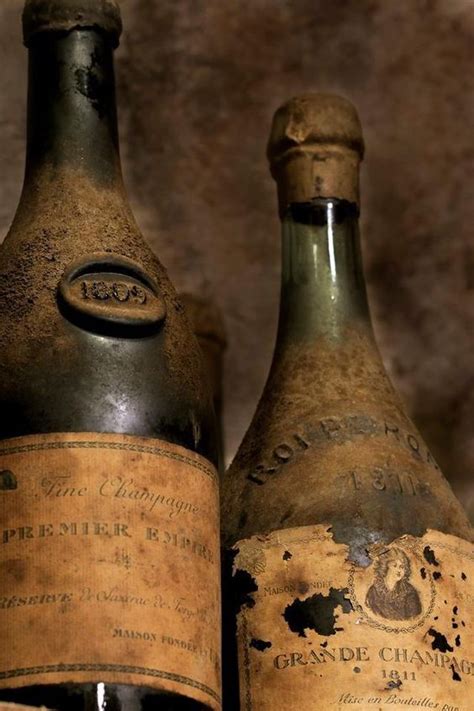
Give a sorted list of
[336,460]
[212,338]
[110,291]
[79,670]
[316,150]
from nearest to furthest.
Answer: [79,670] < [110,291] < [336,460] < [316,150] < [212,338]

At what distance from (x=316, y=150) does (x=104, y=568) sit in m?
0.41

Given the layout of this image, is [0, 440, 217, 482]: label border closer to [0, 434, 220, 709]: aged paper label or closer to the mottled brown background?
[0, 434, 220, 709]: aged paper label

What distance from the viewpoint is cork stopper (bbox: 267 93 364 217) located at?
118 centimetres

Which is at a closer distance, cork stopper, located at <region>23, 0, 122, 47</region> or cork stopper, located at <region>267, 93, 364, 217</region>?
cork stopper, located at <region>23, 0, 122, 47</region>

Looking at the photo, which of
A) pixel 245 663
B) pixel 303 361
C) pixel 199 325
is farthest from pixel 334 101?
pixel 245 663

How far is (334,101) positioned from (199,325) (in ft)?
0.96

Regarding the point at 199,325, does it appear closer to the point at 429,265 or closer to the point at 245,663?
the point at 429,265

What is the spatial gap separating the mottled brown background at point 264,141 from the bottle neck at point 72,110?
449mm

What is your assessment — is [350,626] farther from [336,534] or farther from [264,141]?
[264,141]

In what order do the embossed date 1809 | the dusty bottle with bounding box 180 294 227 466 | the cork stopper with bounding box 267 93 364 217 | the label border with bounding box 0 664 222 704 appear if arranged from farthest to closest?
the dusty bottle with bounding box 180 294 227 466 < the cork stopper with bounding box 267 93 364 217 < the embossed date 1809 < the label border with bounding box 0 664 222 704

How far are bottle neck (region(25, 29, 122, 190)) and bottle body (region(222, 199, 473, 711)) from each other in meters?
0.20

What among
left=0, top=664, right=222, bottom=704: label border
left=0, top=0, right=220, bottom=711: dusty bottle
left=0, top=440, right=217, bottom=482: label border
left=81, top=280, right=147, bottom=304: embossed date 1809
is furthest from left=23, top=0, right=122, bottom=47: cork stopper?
left=0, top=664, right=222, bottom=704: label border

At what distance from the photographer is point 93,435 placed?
2.94ft

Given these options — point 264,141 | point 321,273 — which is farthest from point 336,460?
point 264,141
